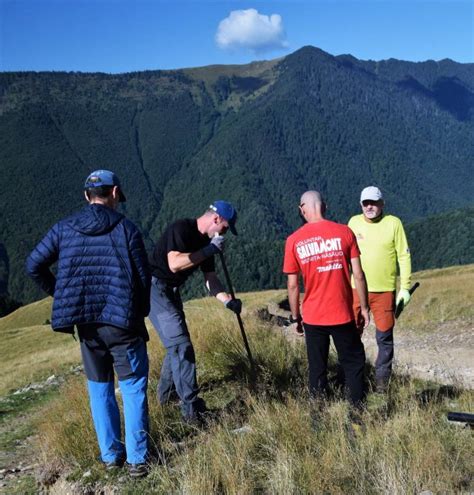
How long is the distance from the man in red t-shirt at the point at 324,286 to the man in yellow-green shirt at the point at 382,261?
110 cm

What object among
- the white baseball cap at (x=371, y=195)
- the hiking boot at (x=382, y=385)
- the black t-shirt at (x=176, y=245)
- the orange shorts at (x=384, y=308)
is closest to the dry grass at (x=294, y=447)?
the hiking boot at (x=382, y=385)

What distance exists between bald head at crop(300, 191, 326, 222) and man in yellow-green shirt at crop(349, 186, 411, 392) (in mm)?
1205

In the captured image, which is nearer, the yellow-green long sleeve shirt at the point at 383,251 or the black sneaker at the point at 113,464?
the black sneaker at the point at 113,464

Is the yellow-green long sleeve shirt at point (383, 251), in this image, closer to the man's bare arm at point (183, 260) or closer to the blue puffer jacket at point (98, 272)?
the man's bare arm at point (183, 260)

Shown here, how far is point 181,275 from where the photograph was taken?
17.0 ft

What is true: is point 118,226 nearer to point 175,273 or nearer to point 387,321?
point 175,273

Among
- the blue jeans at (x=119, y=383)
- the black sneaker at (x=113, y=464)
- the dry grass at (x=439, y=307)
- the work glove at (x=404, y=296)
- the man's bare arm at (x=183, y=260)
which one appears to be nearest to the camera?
the blue jeans at (x=119, y=383)

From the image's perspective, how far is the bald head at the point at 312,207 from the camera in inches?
181

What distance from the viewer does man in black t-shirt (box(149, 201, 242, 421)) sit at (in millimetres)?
5000

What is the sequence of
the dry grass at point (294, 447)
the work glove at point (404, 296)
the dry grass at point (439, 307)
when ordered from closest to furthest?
the dry grass at point (294, 447)
the work glove at point (404, 296)
the dry grass at point (439, 307)

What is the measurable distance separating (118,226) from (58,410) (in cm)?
244

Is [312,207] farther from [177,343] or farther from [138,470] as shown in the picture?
[138,470]

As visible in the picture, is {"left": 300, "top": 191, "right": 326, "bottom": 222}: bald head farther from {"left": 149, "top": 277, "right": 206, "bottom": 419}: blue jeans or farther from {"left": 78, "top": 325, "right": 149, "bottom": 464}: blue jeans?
{"left": 78, "top": 325, "right": 149, "bottom": 464}: blue jeans

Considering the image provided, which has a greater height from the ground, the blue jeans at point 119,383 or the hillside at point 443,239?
the blue jeans at point 119,383
